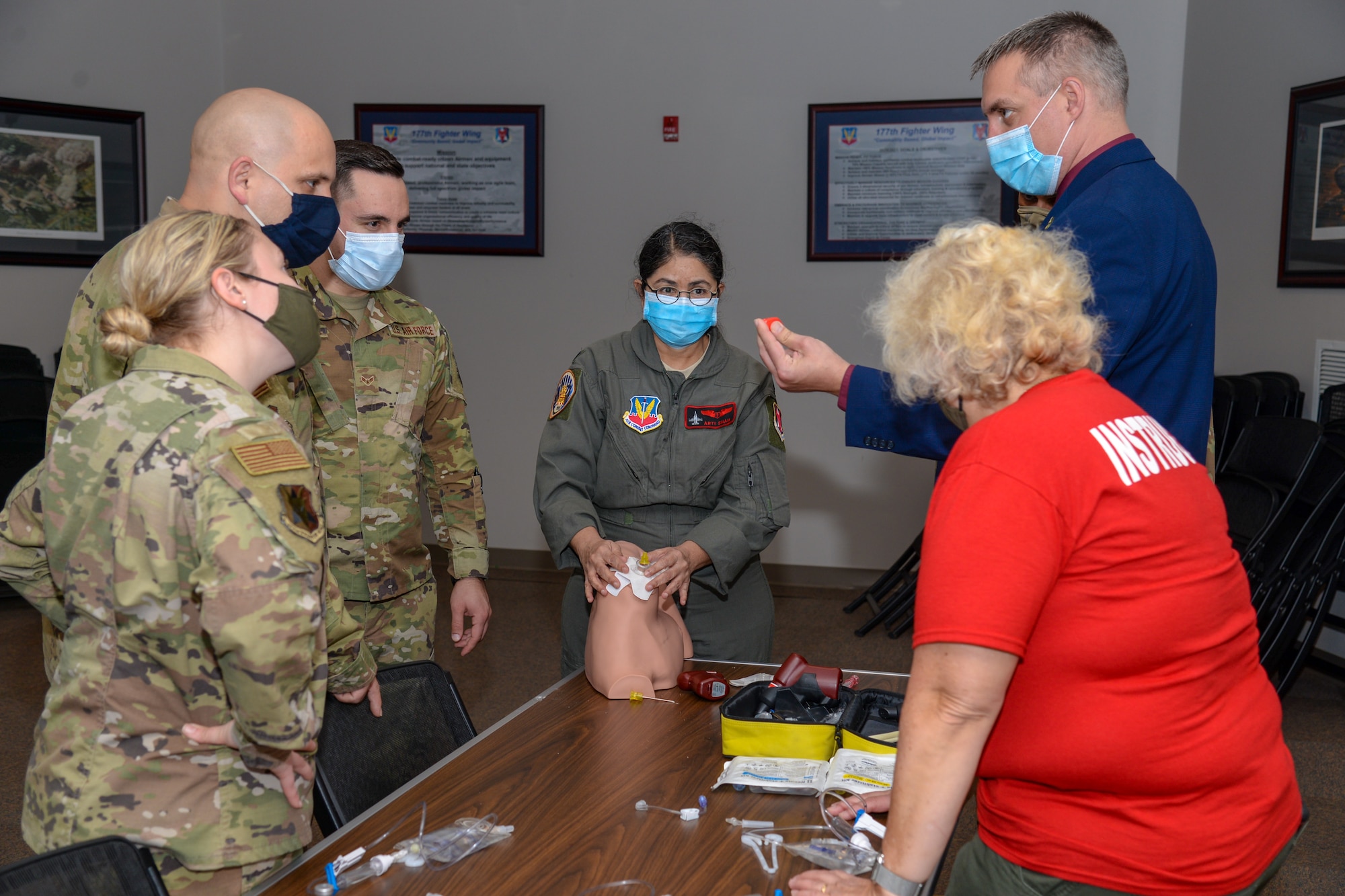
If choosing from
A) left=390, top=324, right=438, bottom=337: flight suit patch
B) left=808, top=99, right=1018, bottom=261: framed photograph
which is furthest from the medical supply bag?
left=808, top=99, right=1018, bottom=261: framed photograph

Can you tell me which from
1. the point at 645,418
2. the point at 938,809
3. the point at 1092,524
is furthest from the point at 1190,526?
the point at 645,418

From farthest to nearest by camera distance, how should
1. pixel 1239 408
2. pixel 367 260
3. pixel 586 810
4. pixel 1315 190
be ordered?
1. pixel 1239 408
2. pixel 1315 190
3. pixel 367 260
4. pixel 586 810

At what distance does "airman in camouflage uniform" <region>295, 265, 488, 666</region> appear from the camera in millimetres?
2348

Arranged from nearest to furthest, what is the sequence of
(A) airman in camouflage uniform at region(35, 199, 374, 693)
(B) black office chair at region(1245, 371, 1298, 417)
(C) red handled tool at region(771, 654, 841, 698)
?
1. (A) airman in camouflage uniform at region(35, 199, 374, 693)
2. (C) red handled tool at region(771, 654, 841, 698)
3. (B) black office chair at region(1245, 371, 1298, 417)

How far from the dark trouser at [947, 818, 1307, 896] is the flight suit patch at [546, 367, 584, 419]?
144cm

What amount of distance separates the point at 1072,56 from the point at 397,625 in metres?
1.91

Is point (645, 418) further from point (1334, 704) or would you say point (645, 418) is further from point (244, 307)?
point (1334, 704)

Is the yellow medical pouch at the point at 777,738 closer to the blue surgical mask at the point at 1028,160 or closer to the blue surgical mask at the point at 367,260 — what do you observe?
the blue surgical mask at the point at 1028,160

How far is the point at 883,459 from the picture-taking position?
17.6 ft

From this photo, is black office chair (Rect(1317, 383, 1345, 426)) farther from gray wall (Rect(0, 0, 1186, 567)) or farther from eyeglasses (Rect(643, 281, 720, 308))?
A: eyeglasses (Rect(643, 281, 720, 308))

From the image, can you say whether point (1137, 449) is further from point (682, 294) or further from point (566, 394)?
point (566, 394)

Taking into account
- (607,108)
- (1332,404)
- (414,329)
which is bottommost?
(1332,404)

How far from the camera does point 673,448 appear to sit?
2463mm

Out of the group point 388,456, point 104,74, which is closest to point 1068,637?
point 388,456
